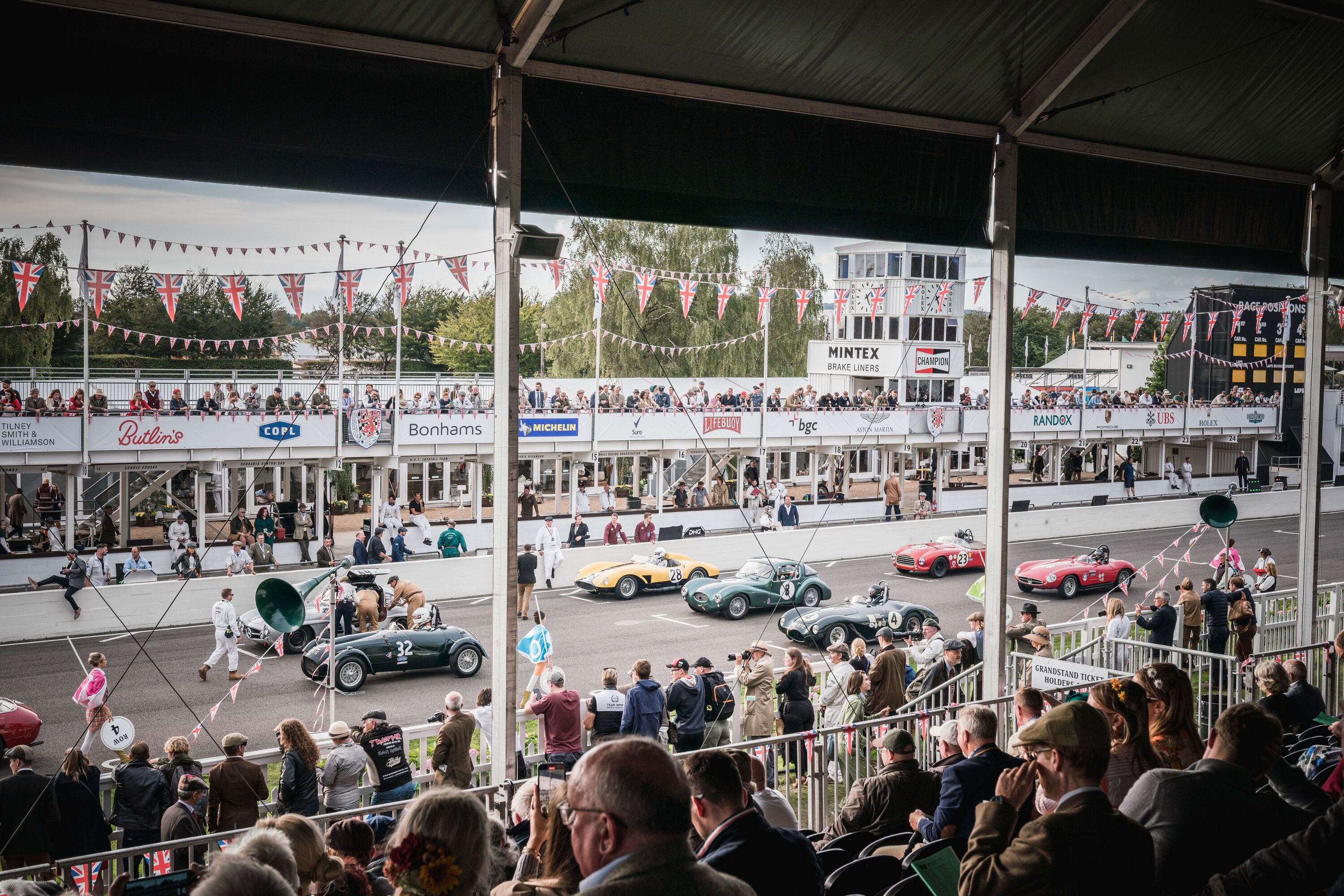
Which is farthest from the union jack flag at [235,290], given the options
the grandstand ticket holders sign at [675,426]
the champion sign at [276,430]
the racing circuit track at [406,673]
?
the grandstand ticket holders sign at [675,426]

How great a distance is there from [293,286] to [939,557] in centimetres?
1511

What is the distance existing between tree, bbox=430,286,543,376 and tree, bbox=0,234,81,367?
13.5 meters

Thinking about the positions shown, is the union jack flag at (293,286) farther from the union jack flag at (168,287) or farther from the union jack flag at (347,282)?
the union jack flag at (168,287)

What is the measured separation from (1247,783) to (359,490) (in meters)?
33.5

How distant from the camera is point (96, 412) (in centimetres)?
2014

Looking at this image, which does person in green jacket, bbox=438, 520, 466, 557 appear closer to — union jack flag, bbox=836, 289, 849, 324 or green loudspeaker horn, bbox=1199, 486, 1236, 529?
union jack flag, bbox=836, 289, 849, 324

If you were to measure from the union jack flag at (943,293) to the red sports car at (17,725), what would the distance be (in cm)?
3409

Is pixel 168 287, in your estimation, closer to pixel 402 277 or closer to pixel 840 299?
pixel 402 277

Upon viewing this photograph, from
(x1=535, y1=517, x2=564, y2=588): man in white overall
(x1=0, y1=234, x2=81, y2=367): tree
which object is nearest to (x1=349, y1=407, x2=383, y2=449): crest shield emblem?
(x1=535, y1=517, x2=564, y2=588): man in white overall

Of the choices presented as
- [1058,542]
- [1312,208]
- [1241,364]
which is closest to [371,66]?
[1312,208]

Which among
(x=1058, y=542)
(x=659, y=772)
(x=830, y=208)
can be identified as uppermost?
(x=830, y=208)

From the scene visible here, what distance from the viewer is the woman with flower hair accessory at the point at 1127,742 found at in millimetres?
3516

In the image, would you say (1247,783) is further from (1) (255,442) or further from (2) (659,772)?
(1) (255,442)

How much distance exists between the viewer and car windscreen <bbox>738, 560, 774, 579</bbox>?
64.2ft
